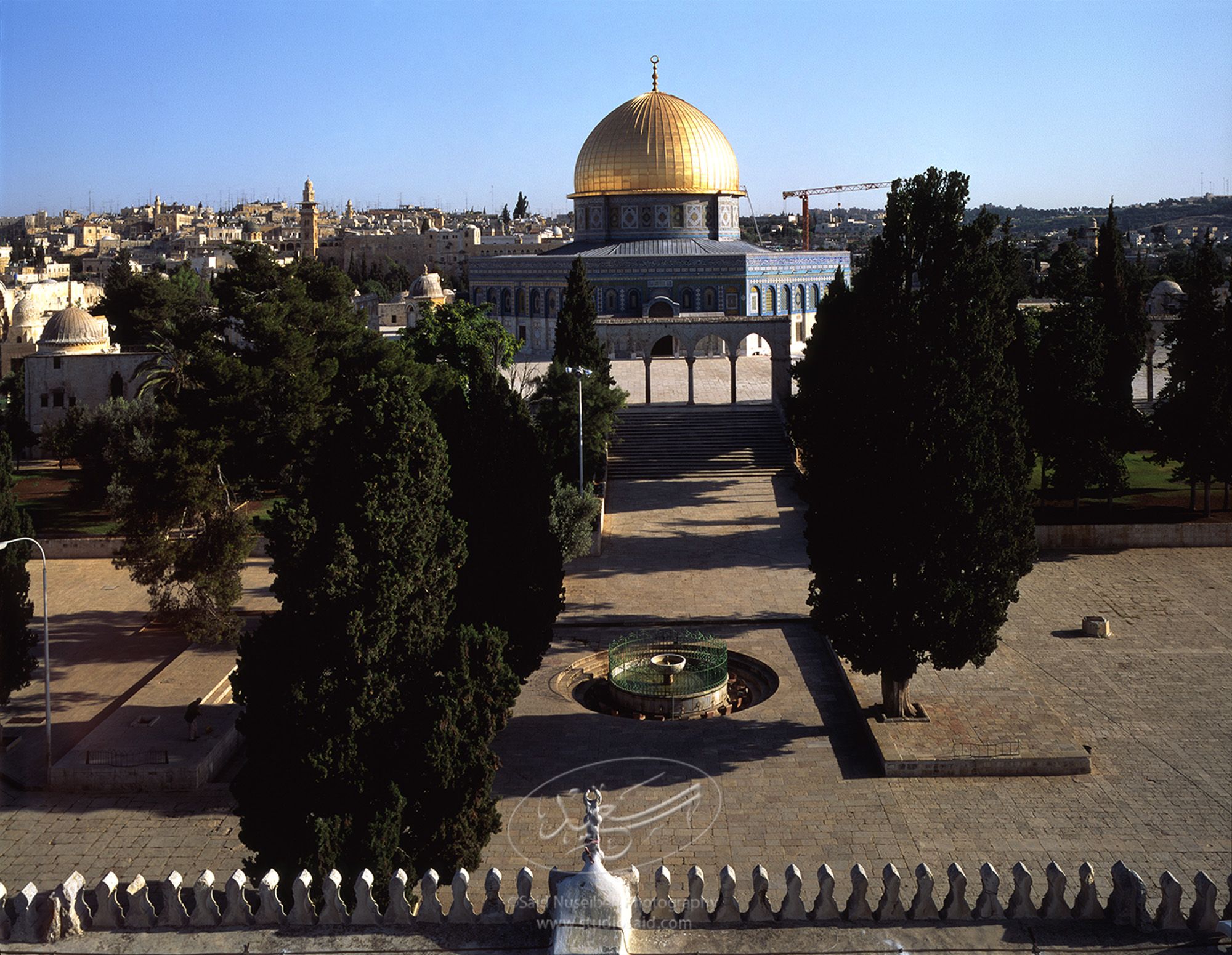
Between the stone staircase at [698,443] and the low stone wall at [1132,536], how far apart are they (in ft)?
28.8

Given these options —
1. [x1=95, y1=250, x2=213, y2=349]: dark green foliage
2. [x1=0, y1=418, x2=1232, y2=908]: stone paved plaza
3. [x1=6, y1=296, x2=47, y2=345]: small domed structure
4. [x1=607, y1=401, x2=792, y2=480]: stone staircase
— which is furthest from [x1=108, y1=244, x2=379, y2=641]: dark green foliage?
[x1=6, y1=296, x2=47, y2=345]: small domed structure

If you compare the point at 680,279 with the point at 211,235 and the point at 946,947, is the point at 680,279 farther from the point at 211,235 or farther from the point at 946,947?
the point at 211,235

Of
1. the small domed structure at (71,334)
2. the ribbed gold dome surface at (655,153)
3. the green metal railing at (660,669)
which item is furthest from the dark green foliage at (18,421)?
the ribbed gold dome surface at (655,153)

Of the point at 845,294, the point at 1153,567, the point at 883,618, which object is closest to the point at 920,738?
the point at 883,618

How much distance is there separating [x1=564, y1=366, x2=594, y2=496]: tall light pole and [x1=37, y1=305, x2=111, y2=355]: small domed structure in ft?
67.9

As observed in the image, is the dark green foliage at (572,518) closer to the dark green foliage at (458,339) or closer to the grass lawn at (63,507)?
the grass lawn at (63,507)

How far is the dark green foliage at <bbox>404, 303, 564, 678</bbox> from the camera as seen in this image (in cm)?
1614

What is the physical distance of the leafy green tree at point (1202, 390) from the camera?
26016 millimetres

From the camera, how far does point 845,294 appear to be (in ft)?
93.9

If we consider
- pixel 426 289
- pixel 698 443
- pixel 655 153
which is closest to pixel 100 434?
pixel 698 443

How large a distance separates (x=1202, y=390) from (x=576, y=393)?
13.4m

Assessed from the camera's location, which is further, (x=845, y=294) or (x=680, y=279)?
(x=680, y=279)

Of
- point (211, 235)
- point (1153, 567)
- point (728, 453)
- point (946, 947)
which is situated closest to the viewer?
point (946, 947)

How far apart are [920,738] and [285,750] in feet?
26.9
